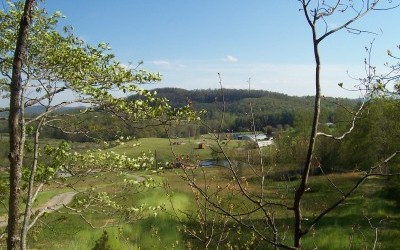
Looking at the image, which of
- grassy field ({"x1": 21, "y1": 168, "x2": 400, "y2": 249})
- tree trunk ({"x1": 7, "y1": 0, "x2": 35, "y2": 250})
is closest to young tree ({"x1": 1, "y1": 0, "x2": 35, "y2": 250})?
tree trunk ({"x1": 7, "y1": 0, "x2": 35, "y2": 250})

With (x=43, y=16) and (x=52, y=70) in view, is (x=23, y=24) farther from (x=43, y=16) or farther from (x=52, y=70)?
(x=43, y=16)

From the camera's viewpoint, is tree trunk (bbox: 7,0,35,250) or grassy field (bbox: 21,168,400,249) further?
grassy field (bbox: 21,168,400,249)

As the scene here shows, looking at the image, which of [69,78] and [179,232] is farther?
[179,232]

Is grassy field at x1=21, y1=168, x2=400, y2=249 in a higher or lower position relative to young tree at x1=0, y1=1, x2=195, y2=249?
lower

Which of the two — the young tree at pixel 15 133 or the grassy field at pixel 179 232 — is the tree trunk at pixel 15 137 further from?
the grassy field at pixel 179 232

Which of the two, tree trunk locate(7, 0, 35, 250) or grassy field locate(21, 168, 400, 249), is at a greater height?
tree trunk locate(7, 0, 35, 250)

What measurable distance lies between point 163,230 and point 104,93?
43.4ft

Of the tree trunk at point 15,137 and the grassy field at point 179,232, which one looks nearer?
the tree trunk at point 15,137

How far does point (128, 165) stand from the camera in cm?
789

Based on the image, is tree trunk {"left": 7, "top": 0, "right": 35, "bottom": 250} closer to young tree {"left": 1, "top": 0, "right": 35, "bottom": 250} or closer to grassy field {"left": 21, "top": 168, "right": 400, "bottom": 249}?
young tree {"left": 1, "top": 0, "right": 35, "bottom": 250}

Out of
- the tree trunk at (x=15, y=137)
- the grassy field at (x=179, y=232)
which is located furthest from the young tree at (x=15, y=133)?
the grassy field at (x=179, y=232)

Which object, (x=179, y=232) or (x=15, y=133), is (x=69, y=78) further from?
(x=179, y=232)

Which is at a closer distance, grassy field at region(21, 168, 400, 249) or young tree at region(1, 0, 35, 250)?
young tree at region(1, 0, 35, 250)

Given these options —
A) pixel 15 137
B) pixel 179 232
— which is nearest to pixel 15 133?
pixel 15 137
